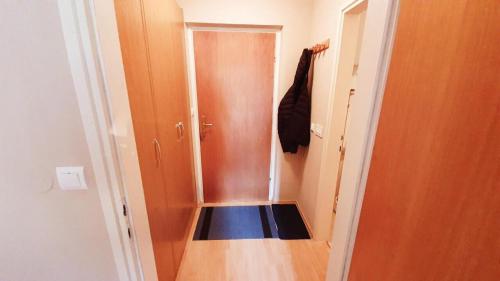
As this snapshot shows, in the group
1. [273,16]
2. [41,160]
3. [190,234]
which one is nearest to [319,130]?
[273,16]

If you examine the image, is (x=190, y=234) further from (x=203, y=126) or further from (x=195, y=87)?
(x=195, y=87)

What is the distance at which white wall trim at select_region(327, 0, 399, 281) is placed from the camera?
0.68 meters

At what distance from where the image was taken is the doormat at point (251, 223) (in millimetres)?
2021

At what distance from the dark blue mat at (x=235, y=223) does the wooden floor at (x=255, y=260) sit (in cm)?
8

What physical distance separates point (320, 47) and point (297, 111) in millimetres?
604

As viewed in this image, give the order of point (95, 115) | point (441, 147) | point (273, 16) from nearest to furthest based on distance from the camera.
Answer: point (441, 147)
point (95, 115)
point (273, 16)

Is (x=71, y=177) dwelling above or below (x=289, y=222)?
above

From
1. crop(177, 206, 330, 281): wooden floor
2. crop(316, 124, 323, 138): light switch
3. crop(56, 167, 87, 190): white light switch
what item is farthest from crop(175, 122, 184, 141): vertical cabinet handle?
crop(316, 124, 323, 138): light switch

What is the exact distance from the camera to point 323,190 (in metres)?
1.79

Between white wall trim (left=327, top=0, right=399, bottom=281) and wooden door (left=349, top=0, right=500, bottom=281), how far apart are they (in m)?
0.04

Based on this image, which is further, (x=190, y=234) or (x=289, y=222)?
(x=289, y=222)

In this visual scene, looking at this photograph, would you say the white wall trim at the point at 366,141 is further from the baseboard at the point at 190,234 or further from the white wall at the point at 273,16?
the white wall at the point at 273,16

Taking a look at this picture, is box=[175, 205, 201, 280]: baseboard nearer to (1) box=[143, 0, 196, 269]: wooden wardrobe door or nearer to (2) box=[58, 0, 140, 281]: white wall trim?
(1) box=[143, 0, 196, 269]: wooden wardrobe door

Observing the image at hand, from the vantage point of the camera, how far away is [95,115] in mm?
630
